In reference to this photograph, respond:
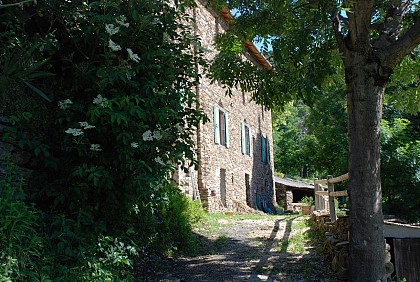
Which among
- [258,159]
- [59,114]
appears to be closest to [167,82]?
[59,114]

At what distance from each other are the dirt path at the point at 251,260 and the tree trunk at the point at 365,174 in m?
0.69

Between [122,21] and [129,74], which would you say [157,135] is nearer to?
[129,74]

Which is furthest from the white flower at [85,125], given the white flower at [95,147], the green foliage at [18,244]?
the green foliage at [18,244]

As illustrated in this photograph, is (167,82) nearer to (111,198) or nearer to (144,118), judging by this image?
(144,118)

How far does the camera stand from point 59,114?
4730 mm

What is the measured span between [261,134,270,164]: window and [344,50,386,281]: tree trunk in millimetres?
17088

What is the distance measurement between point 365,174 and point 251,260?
2.57m

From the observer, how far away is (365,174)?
19.2 feet

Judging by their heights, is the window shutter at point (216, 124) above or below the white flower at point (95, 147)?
above

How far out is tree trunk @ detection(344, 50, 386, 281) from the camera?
19.1 ft

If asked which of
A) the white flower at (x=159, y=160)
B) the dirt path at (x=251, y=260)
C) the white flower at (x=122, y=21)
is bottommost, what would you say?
the dirt path at (x=251, y=260)

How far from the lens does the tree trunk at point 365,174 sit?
581cm

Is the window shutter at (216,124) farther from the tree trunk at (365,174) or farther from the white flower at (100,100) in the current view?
the white flower at (100,100)

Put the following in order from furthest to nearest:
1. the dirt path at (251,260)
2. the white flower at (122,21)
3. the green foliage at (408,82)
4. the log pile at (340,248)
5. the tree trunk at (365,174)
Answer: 1. the green foliage at (408,82)
2. the dirt path at (251,260)
3. the log pile at (340,248)
4. the tree trunk at (365,174)
5. the white flower at (122,21)
